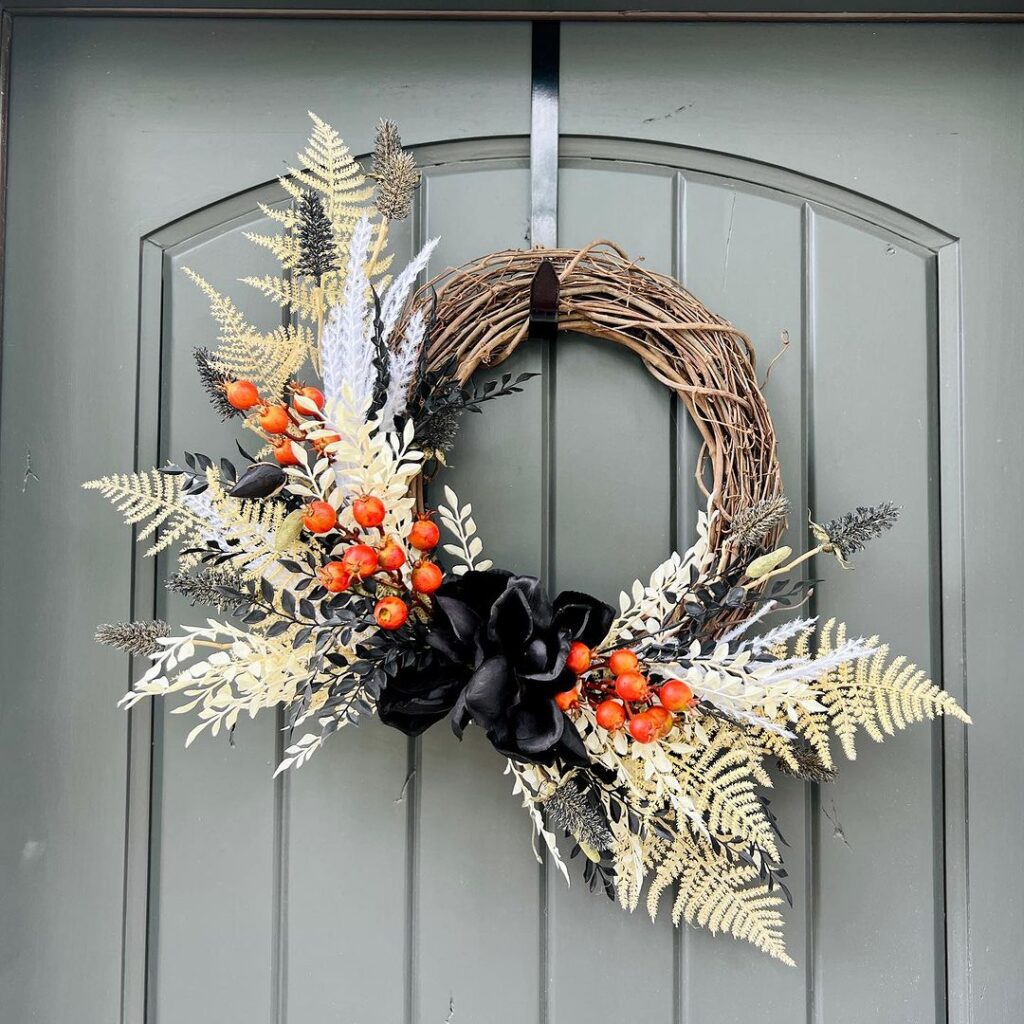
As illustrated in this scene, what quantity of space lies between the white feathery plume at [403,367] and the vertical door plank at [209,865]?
24 centimetres

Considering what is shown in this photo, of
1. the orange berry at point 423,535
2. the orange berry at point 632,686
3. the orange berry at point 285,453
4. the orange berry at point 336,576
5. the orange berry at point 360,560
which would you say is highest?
the orange berry at point 285,453

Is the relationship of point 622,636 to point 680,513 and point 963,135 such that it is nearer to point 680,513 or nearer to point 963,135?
point 680,513

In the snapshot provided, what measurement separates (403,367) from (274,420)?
0.44 feet

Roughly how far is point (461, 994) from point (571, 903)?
16cm

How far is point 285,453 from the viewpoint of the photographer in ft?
2.27

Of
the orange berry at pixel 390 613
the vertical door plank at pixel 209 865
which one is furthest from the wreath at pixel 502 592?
the vertical door plank at pixel 209 865

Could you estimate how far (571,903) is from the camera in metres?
0.86

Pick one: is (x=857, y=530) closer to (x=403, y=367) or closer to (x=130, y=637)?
(x=403, y=367)

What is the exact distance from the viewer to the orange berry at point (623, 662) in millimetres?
684

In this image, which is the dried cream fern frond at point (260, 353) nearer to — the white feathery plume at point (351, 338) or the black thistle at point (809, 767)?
the white feathery plume at point (351, 338)

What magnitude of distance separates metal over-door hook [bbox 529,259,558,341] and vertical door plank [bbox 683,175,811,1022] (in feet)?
0.64

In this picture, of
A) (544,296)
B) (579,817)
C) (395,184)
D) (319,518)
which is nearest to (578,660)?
(579,817)

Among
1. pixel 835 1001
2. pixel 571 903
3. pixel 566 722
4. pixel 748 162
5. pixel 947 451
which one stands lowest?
pixel 835 1001

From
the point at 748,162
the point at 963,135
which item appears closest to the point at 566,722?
the point at 748,162
